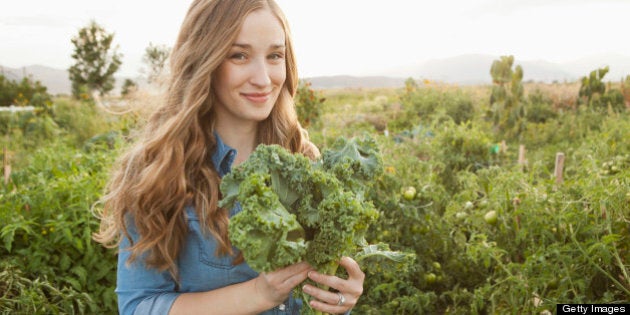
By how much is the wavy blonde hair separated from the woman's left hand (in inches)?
15.6

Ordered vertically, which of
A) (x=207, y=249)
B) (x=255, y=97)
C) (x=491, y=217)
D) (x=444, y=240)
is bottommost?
(x=444, y=240)

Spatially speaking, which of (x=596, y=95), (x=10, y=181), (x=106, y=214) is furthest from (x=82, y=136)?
(x=596, y=95)

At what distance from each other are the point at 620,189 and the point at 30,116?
12962mm

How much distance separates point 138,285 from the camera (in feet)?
6.09

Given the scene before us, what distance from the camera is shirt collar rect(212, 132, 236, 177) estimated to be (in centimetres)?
203

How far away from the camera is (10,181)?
4484mm

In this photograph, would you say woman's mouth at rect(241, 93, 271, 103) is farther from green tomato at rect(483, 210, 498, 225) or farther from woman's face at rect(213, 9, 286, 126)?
green tomato at rect(483, 210, 498, 225)

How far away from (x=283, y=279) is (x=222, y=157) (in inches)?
26.0

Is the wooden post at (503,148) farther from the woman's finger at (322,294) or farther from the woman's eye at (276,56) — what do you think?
the woman's finger at (322,294)

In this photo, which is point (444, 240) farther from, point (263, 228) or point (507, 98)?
point (507, 98)

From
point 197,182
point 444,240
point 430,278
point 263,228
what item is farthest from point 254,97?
point 444,240

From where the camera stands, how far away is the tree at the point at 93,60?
26.2 meters

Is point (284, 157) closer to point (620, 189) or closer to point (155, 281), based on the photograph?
point (155, 281)

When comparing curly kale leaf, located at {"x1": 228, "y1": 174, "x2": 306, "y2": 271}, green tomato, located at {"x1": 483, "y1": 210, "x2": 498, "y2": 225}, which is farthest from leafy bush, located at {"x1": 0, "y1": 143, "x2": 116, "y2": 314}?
green tomato, located at {"x1": 483, "y1": 210, "x2": 498, "y2": 225}
